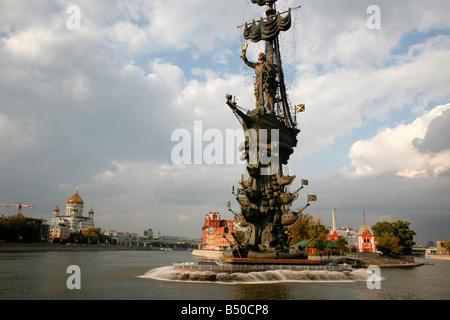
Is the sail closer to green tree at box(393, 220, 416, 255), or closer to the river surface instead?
the river surface

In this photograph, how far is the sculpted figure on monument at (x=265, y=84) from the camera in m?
39.8

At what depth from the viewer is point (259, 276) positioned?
89.0 feet

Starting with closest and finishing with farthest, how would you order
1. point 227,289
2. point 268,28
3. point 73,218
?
point 227,289 → point 268,28 → point 73,218

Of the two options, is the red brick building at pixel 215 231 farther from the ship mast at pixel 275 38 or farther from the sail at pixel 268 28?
the sail at pixel 268 28

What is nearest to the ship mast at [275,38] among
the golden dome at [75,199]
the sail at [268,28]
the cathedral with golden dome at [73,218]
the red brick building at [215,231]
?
the sail at [268,28]

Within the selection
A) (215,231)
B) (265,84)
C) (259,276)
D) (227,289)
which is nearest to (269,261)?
(259,276)

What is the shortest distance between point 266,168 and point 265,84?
425 inches

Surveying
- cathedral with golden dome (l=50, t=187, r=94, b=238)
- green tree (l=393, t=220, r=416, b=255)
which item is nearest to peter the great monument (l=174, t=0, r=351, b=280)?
green tree (l=393, t=220, r=416, b=255)

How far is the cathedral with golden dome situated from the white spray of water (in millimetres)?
131317

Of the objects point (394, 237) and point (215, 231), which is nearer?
point (394, 237)

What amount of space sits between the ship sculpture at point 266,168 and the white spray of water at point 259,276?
422cm

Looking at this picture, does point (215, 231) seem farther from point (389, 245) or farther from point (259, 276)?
point (259, 276)

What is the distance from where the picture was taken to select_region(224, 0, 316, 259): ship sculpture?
34281 millimetres
